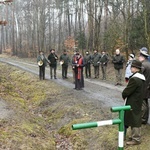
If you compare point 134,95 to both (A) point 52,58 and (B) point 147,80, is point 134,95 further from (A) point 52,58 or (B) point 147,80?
(A) point 52,58

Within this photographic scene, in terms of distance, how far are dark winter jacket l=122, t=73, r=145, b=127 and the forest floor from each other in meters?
0.85

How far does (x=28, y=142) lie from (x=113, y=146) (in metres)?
2.54

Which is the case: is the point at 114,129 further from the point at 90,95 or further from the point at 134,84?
the point at 90,95

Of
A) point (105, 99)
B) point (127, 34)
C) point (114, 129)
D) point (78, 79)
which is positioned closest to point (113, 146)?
point (114, 129)

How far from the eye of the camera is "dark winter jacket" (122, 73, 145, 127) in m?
7.04

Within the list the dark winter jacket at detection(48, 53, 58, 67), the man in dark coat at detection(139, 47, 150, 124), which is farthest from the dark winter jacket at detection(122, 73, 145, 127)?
the dark winter jacket at detection(48, 53, 58, 67)

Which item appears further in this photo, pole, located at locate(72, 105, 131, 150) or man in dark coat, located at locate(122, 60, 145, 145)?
man in dark coat, located at locate(122, 60, 145, 145)

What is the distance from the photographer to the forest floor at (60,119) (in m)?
8.45

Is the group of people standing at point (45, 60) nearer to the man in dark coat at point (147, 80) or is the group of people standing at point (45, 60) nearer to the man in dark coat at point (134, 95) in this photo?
the man in dark coat at point (147, 80)

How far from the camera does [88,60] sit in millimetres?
21953

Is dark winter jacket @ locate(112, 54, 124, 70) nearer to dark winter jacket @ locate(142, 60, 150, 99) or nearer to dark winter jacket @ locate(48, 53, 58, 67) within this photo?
dark winter jacket @ locate(48, 53, 58, 67)

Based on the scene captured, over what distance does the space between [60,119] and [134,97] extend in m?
4.99

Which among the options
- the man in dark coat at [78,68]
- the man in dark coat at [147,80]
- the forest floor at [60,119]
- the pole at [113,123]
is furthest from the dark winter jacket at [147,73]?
the man in dark coat at [78,68]

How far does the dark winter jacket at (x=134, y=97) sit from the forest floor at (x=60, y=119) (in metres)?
0.85
